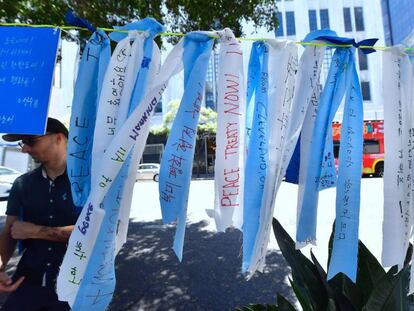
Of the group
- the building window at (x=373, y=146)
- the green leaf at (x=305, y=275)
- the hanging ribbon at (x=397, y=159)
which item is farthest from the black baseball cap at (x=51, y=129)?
the building window at (x=373, y=146)

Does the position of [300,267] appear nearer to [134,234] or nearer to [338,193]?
[338,193]

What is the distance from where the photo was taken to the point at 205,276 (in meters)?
4.02

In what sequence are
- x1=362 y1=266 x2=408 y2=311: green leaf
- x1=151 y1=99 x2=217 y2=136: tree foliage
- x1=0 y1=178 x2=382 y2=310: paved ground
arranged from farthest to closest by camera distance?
x1=151 y1=99 x2=217 y2=136: tree foliage, x1=0 y1=178 x2=382 y2=310: paved ground, x1=362 y1=266 x2=408 y2=311: green leaf

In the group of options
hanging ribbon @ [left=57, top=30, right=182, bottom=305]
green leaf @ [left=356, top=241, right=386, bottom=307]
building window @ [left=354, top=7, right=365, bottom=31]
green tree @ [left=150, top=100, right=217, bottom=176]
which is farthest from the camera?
building window @ [left=354, top=7, right=365, bottom=31]

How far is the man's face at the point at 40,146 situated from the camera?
5.69 feet

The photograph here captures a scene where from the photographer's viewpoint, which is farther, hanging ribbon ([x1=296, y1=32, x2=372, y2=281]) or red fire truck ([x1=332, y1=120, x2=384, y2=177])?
red fire truck ([x1=332, y1=120, x2=384, y2=177])

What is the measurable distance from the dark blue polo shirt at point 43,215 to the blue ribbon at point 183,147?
2.42ft

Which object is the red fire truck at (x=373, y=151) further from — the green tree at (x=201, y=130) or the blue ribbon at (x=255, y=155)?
the blue ribbon at (x=255, y=155)

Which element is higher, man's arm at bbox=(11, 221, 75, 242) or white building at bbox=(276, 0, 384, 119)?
white building at bbox=(276, 0, 384, 119)

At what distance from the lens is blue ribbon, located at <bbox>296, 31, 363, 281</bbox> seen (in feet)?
4.25

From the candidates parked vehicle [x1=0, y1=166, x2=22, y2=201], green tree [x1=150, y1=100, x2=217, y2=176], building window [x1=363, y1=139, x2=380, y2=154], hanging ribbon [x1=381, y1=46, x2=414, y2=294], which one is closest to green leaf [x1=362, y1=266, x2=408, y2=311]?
hanging ribbon [x1=381, y1=46, x2=414, y2=294]

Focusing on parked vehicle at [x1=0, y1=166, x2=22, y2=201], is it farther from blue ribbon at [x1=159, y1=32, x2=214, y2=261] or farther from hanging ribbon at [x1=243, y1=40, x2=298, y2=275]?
hanging ribbon at [x1=243, y1=40, x2=298, y2=275]

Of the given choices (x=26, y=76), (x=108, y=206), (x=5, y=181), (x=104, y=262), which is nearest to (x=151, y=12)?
(x=26, y=76)

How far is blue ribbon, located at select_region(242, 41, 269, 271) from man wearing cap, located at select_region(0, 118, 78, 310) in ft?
3.03
